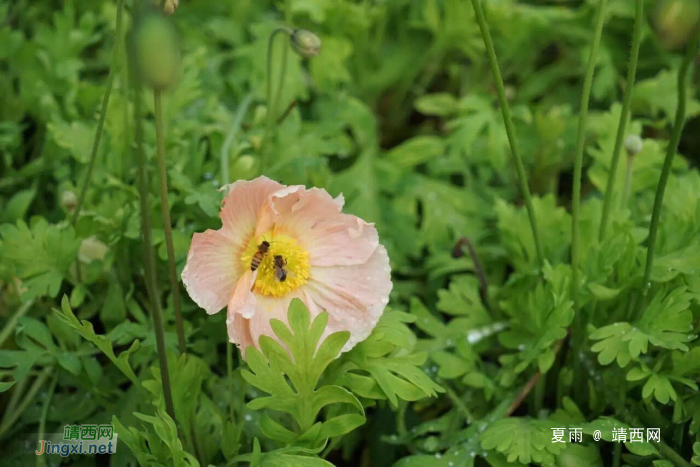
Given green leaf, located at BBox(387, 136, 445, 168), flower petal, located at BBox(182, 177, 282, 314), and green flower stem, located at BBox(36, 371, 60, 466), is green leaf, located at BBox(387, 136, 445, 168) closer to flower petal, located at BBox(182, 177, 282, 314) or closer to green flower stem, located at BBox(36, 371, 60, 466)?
flower petal, located at BBox(182, 177, 282, 314)

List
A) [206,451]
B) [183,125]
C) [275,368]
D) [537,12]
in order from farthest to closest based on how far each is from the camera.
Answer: [537,12], [183,125], [206,451], [275,368]

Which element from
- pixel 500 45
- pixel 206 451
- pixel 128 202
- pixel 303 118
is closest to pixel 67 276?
pixel 128 202

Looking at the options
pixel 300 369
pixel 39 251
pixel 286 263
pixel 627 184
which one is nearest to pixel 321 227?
pixel 286 263

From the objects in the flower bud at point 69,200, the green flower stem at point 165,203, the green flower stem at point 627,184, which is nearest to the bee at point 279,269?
the green flower stem at point 165,203

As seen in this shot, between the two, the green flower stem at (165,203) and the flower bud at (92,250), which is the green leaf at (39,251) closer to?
the flower bud at (92,250)

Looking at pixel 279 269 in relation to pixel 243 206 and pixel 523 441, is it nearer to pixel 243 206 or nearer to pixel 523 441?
pixel 243 206

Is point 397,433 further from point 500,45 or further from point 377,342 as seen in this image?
point 500,45
